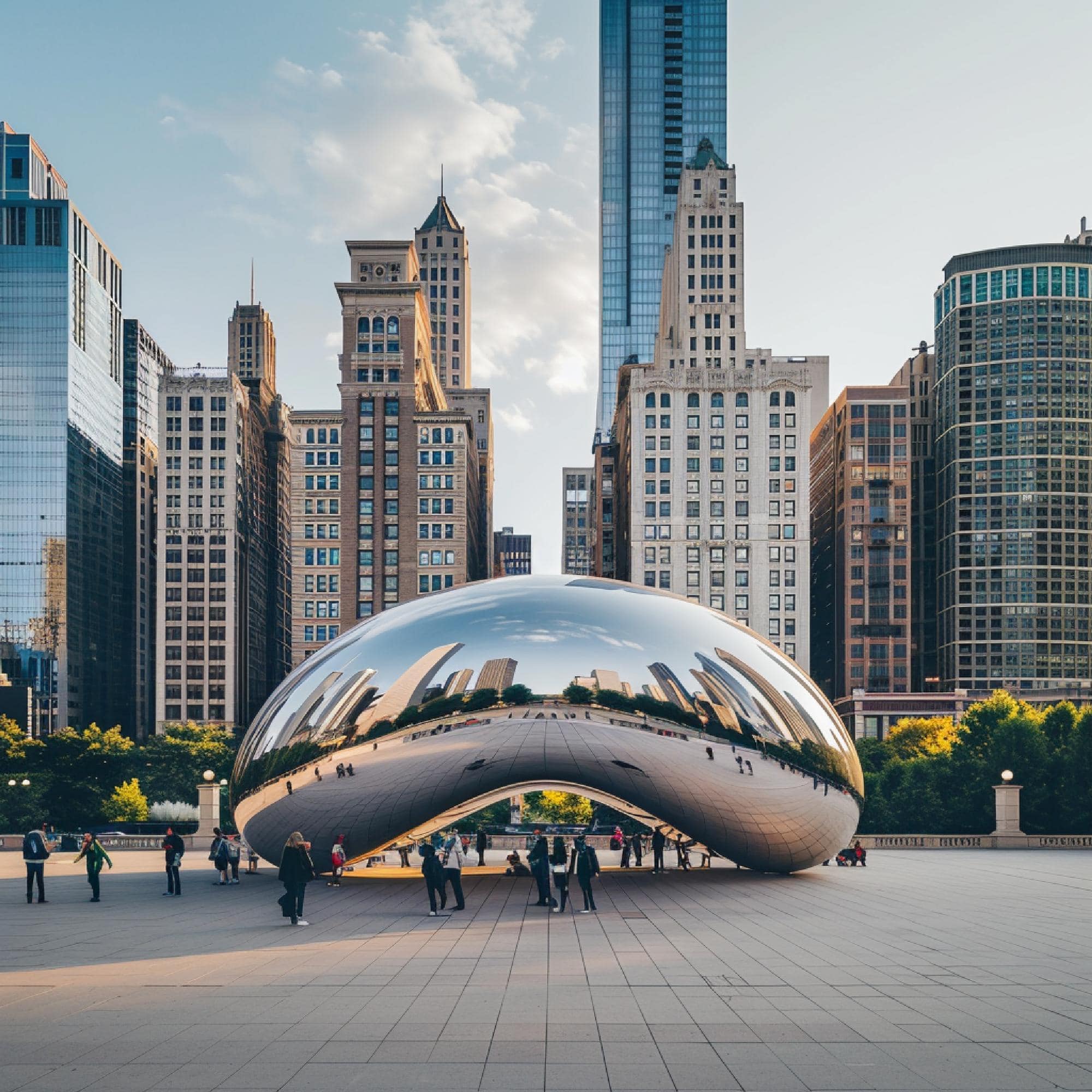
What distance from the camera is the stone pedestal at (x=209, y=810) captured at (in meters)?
38.0

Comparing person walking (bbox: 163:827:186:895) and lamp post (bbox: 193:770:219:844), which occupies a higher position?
person walking (bbox: 163:827:186:895)

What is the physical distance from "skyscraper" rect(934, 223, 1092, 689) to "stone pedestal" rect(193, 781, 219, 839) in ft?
Answer: 319

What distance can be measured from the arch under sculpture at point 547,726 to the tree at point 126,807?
51.5 m

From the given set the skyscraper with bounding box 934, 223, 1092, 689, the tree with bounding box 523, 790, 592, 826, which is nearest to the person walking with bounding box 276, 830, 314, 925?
the tree with bounding box 523, 790, 592, 826

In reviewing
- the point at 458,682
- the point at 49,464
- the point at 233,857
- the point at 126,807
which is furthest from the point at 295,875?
the point at 49,464

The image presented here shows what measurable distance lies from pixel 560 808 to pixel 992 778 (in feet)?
117

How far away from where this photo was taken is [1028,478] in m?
120

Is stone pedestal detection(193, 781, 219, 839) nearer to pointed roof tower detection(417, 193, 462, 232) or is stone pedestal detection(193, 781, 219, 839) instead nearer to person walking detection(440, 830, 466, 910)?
person walking detection(440, 830, 466, 910)

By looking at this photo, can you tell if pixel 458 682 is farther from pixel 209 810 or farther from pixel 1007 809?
pixel 1007 809

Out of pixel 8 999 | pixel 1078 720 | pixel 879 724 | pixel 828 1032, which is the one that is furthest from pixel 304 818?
pixel 879 724

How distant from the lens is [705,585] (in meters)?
105

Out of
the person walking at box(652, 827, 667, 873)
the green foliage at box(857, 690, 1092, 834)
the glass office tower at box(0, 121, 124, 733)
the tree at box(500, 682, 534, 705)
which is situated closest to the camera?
the tree at box(500, 682, 534, 705)

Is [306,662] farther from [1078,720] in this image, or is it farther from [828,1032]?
[1078,720]

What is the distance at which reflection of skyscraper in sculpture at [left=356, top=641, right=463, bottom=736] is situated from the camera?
19.9 meters
